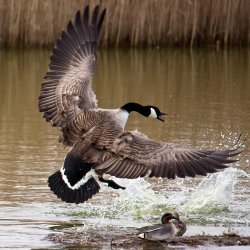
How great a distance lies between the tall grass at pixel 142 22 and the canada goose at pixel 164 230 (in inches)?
457

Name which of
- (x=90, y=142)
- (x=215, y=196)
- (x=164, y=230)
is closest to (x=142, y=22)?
(x=215, y=196)

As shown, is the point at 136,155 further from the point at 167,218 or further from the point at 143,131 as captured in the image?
the point at 143,131

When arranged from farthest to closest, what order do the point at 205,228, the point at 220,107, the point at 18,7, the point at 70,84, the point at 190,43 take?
the point at 190,43 → the point at 18,7 → the point at 220,107 → the point at 70,84 → the point at 205,228

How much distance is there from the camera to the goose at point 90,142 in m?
8.34

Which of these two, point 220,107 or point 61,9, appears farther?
point 61,9

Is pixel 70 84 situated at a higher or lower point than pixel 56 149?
higher

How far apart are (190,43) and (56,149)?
31.6 feet

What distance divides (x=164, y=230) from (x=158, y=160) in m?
0.82

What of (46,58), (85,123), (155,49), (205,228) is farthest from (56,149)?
(155,49)

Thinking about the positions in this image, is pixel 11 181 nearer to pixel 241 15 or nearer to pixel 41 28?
pixel 41 28

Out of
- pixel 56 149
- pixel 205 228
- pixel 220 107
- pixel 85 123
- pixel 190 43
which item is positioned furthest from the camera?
pixel 190 43

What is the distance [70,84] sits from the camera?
9633 millimetres

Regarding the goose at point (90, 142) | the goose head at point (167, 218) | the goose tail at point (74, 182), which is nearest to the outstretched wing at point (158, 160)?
the goose at point (90, 142)

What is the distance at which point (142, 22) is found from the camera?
19672 millimetres
